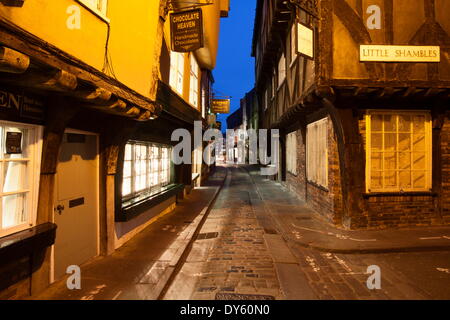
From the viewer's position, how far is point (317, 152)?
951 cm

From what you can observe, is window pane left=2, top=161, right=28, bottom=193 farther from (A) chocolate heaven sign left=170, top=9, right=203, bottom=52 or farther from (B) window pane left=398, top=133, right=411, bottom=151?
(B) window pane left=398, top=133, right=411, bottom=151

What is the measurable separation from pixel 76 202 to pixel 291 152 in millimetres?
11384

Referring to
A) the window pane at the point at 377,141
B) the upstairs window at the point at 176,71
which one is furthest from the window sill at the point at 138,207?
the window pane at the point at 377,141

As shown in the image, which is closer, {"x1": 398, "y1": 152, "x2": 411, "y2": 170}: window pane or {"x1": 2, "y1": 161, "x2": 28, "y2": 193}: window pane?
{"x1": 2, "y1": 161, "x2": 28, "y2": 193}: window pane

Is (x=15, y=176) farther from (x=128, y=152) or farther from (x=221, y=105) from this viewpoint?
(x=221, y=105)

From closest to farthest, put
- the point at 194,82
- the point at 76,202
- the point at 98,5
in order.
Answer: the point at 98,5 → the point at 76,202 → the point at 194,82

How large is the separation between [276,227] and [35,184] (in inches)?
244

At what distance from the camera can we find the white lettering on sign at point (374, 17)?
7.37 meters

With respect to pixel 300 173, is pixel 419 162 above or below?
above

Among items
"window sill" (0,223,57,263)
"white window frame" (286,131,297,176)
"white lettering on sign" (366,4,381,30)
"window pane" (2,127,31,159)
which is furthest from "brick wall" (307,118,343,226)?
"window pane" (2,127,31,159)

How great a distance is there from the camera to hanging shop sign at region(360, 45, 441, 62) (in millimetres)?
7254

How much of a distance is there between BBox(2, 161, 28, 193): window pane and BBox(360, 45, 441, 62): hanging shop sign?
8.02m

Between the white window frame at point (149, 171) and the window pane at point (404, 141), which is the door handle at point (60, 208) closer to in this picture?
the white window frame at point (149, 171)

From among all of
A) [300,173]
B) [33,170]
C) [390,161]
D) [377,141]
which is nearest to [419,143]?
[390,161]
